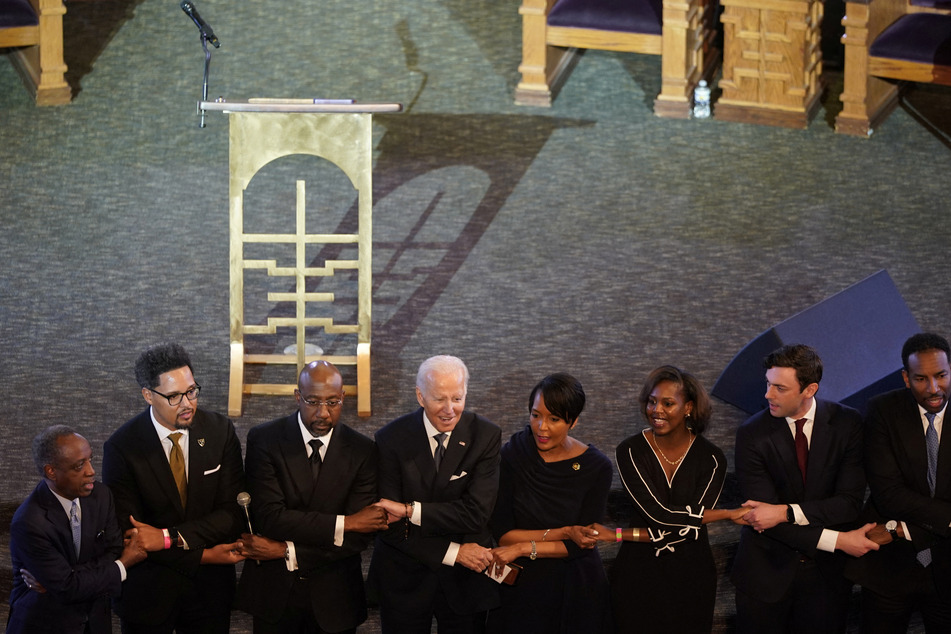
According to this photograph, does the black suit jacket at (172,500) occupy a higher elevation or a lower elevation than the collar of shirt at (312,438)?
lower

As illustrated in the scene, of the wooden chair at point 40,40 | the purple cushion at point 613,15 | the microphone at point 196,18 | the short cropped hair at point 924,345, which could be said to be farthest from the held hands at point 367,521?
the wooden chair at point 40,40

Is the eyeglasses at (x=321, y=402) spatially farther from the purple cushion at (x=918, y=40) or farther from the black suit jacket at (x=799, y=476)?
the purple cushion at (x=918, y=40)

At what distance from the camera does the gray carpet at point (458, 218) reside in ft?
18.3

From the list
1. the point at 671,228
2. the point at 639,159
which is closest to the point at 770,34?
the point at 639,159

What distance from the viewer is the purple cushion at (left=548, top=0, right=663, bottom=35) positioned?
7.46 m

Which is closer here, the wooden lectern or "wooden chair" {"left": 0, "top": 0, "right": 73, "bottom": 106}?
the wooden lectern

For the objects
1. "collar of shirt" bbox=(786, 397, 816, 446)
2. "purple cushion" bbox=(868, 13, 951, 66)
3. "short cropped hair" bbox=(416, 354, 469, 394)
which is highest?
"purple cushion" bbox=(868, 13, 951, 66)

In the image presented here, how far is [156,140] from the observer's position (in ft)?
23.5

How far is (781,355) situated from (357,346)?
6.54ft

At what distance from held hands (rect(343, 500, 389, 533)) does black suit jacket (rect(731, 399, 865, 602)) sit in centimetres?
115

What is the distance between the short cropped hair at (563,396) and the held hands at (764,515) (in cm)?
64

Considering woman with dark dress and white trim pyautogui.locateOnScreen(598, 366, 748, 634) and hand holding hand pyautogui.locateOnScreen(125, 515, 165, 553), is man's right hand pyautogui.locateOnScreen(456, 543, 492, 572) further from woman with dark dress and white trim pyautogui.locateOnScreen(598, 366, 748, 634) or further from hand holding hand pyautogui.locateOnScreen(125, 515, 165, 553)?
hand holding hand pyautogui.locateOnScreen(125, 515, 165, 553)

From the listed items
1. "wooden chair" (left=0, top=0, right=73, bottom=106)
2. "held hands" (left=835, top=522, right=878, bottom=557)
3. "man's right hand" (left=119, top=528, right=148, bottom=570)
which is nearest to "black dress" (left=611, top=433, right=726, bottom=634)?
"held hands" (left=835, top=522, right=878, bottom=557)

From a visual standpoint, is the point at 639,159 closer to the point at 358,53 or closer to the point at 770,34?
the point at 770,34
